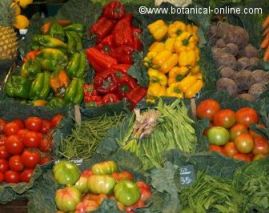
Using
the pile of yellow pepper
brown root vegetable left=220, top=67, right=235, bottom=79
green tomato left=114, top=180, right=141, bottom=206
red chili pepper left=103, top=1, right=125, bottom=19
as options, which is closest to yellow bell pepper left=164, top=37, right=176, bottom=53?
the pile of yellow pepper

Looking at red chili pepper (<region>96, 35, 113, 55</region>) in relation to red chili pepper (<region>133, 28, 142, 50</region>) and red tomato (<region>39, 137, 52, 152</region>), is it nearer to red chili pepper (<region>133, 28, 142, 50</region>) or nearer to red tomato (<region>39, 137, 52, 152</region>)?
red chili pepper (<region>133, 28, 142, 50</region>)

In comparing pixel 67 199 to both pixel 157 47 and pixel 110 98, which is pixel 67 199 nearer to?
pixel 110 98

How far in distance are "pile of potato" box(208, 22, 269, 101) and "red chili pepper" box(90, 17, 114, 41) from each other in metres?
0.99

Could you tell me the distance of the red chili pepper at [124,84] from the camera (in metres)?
5.11

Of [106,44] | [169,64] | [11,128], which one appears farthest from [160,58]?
[11,128]

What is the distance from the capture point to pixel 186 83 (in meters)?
4.89

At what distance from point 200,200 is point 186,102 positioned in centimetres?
117

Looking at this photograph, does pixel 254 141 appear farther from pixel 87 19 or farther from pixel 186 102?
pixel 87 19

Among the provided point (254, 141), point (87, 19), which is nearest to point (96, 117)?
point (254, 141)

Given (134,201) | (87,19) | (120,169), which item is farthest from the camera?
(87,19)

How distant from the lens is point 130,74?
5.10 m

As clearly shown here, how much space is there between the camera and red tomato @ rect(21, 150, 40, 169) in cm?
422

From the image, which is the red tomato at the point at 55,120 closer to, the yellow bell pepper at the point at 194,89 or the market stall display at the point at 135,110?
the market stall display at the point at 135,110

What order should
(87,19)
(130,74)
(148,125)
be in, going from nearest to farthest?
1. (148,125)
2. (130,74)
3. (87,19)
